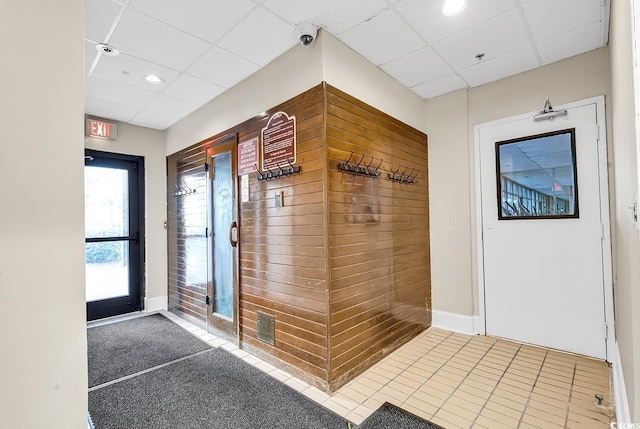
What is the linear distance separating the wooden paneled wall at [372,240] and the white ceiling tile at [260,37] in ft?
2.03

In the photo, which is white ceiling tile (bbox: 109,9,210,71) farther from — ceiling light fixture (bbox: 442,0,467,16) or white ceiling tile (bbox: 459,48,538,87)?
white ceiling tile (bbox: 459,48,538,87)

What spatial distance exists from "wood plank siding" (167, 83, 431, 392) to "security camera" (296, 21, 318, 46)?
15.6 inches

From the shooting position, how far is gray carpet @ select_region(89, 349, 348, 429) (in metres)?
1.99

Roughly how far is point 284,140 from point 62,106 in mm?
1661

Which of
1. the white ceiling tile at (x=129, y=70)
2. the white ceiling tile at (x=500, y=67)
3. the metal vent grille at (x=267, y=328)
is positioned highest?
the white ceiling tile at (x=129, y=70)

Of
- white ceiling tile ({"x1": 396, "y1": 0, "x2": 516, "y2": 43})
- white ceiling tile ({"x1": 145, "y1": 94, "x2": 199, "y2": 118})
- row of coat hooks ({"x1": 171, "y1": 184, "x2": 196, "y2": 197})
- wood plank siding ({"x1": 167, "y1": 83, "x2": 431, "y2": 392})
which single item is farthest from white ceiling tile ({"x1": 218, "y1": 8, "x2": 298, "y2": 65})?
row of coat hooks ({"x1": 171, "y1": 184, "x2": 196, "y2": 197})

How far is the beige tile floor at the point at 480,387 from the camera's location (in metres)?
1.99

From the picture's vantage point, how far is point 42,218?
119 cm

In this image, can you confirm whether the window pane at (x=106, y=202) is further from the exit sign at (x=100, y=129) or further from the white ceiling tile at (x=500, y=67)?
the white ceiling tile at (x=500, y=67)

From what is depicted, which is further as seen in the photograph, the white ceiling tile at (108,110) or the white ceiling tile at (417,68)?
the white ceiling tile at (108,110)

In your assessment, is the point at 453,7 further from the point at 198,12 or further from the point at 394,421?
the point at 394,421

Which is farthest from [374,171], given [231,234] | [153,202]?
[153,202]

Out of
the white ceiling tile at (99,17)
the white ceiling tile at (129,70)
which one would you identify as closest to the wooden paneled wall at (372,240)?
the white ceiling tile at (99,17)

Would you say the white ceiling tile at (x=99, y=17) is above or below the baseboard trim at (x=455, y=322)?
above
